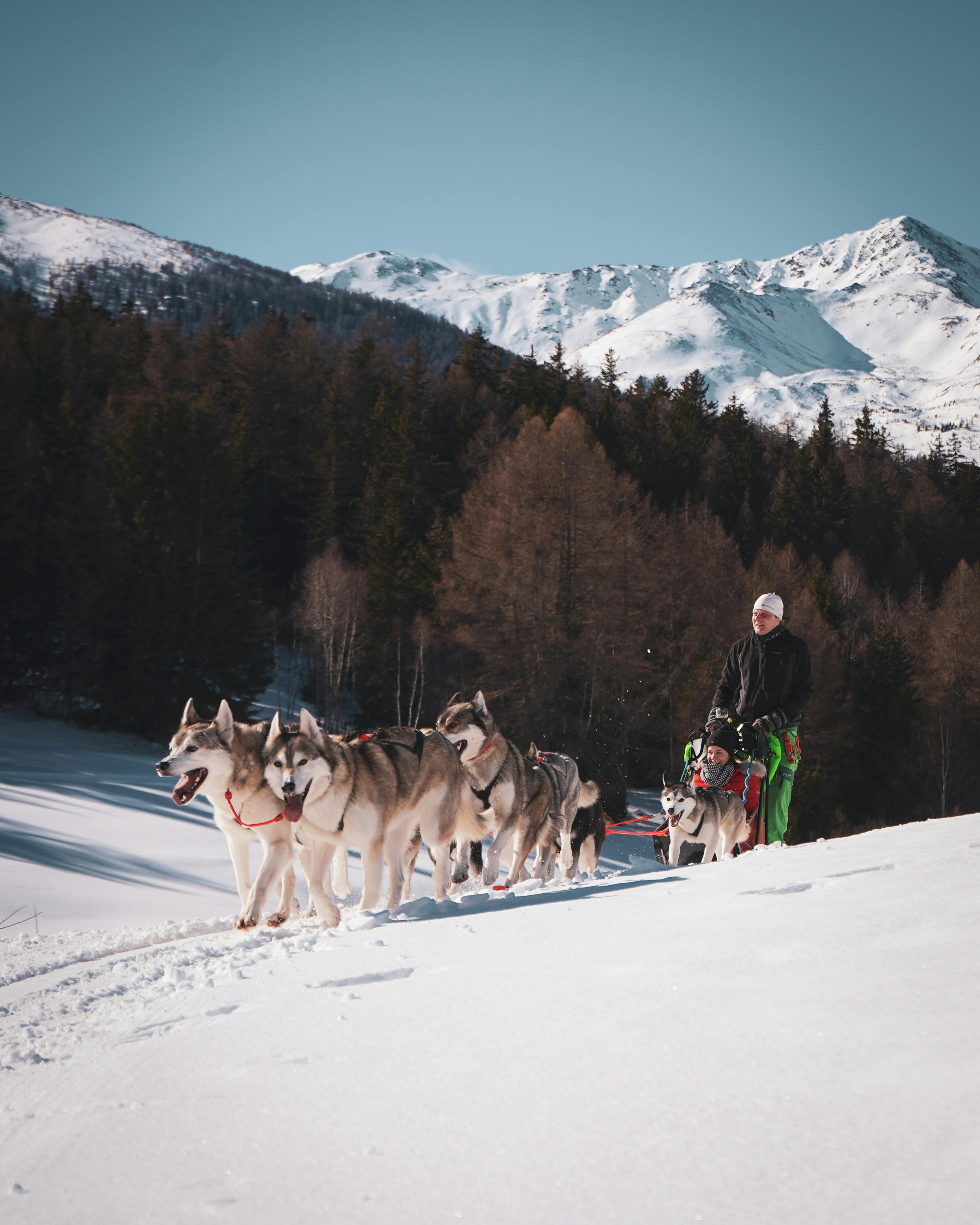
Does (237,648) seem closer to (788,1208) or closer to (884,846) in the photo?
(884,846)

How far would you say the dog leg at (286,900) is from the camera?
5.98 metres

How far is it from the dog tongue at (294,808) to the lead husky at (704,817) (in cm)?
377

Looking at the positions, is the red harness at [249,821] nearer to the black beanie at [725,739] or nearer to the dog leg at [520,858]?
the dog leg at [520,858]

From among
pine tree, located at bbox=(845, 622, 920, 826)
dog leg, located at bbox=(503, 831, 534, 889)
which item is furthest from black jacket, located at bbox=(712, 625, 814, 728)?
pine tree, located at bbox=(845, 622, 920, 826)

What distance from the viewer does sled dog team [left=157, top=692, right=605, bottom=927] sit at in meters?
6.04

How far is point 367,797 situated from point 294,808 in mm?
649

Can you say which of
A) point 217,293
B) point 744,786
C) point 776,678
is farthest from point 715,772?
point 217,293

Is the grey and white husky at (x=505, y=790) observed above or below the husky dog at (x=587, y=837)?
above

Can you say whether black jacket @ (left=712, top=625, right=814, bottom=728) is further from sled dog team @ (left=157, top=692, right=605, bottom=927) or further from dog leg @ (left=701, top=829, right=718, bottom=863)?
sled dog team @ (left=157, top=692, right=605, bottom=927)

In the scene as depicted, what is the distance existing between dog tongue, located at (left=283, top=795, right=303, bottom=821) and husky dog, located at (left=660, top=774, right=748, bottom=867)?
3.67 metres

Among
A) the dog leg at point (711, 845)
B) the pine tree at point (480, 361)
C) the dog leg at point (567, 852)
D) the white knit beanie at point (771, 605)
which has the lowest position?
the dog leg at point (567, 852)

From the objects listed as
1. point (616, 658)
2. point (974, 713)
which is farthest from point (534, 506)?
point (974, 713)

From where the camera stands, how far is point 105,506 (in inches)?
1243

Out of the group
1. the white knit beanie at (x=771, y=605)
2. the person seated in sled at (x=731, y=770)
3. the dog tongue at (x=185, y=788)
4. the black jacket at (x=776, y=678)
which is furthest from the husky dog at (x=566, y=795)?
the dog tongue at (x=185, y=788)
